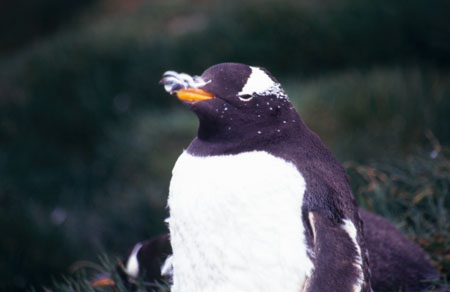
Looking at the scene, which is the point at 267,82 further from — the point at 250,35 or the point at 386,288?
the point at 250,35

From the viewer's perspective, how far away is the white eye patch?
1646 mm

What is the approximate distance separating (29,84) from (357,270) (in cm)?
568

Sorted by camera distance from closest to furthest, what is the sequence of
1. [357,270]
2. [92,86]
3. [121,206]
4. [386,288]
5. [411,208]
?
[357,270]
[386,288]
[411,208]
[121,206]
[92,86]

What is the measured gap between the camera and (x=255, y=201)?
5.21 ft

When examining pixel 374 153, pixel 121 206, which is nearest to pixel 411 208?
pixel 374 153

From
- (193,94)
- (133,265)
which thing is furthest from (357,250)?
(133,265)

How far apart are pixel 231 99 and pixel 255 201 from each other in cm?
30

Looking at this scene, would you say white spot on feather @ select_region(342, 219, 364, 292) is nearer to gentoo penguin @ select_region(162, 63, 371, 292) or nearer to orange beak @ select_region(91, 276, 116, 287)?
gentoo penguin @ select_region(162, 63, 371, 292)

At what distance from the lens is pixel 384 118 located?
165 inches

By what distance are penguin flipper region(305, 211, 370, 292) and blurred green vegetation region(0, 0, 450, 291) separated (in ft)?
4.26

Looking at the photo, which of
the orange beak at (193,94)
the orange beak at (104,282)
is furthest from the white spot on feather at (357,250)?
the orange beak at (104,282)

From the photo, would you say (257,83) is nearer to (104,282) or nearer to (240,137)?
(240,137)

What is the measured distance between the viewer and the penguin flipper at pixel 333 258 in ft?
5.08

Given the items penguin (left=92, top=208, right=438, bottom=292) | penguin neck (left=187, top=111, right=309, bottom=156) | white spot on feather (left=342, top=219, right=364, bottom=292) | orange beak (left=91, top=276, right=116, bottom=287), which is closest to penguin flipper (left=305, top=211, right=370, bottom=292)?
white spot on feather (left=342, top=219, right=364, bottom=292)
